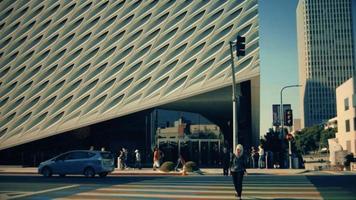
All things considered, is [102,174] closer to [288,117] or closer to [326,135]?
[288,117]

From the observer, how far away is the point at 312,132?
12269cm

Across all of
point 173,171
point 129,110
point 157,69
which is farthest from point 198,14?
point 173,171

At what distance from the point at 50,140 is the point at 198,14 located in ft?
62.1

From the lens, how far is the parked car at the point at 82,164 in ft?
72.7

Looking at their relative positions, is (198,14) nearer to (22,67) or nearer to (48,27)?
(48,27)

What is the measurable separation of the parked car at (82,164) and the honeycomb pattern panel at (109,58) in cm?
1612

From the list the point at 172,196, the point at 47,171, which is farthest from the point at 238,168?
the point at 47,171

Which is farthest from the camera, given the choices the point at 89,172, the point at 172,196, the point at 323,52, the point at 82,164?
the point at 323,52

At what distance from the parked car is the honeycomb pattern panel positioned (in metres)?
16.1

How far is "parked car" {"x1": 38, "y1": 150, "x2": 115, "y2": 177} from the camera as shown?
22.2 m

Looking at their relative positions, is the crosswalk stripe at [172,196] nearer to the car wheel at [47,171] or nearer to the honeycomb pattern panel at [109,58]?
the car wheel at [47,171]

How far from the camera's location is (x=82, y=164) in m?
22.3

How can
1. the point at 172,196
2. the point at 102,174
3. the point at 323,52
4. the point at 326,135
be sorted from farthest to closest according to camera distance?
the point at 323,52 → the point at 326,135 → the point at 102,174 → the point at 172,196

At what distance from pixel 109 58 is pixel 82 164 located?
20511 mm
